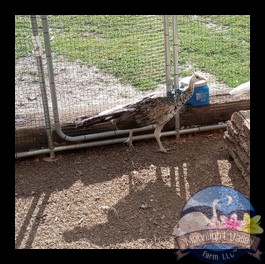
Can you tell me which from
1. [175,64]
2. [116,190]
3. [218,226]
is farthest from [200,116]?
[218,226]

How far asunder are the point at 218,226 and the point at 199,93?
2.12 meters

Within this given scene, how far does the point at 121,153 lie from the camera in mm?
5703

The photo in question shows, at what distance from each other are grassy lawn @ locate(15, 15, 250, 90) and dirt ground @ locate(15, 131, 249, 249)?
1.09 metres

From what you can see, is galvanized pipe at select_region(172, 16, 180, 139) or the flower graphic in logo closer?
the flower graphic in logo

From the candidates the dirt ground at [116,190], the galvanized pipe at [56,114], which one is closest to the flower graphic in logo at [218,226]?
the dirt ground at [116,190]

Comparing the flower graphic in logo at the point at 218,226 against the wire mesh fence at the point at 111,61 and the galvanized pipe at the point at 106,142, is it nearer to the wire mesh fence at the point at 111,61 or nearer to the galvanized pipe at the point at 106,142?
the galvanized pipe at the point at 106,142

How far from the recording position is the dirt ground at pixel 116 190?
14.1 feet

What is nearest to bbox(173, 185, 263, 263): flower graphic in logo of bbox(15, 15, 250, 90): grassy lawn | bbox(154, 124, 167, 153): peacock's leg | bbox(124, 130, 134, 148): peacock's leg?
bbox(154, 124, 167, 153): peacock's leg

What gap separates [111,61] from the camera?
277 inches

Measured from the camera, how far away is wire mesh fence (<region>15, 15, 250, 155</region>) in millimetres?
6145

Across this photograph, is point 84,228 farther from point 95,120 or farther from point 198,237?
point 95,120

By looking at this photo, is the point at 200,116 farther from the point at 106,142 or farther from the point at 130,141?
the point at 106,142

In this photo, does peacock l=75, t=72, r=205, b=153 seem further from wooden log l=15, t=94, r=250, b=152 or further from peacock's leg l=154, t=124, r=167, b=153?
wooden log l=15, t=94, r=250, b=152
